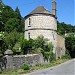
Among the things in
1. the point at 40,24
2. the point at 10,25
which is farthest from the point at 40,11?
the point at 10,25

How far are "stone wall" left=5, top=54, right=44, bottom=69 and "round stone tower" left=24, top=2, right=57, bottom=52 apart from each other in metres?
10.4

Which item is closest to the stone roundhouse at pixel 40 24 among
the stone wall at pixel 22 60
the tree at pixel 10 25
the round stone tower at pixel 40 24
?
the round stone tower at pixel 40 24

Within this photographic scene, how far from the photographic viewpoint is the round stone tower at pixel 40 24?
48191mm

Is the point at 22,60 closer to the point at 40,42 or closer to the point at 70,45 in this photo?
the point at 40,42

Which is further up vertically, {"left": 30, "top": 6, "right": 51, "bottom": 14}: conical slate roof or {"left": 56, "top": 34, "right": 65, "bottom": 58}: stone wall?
{"left": 30, "top": 6, "right": 51, "bottom": 14}: conical slate roof

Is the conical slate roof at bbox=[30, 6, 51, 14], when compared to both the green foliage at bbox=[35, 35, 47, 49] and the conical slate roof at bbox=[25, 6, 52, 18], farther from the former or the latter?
the green foliage at bbox=[35, 35, 47, 49]

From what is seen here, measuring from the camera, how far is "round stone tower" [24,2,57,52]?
48.2 meters

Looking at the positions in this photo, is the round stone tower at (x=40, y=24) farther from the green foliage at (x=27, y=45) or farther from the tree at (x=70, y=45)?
the tree at (x=70, y=45)

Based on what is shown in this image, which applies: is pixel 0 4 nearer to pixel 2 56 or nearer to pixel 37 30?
pixel 2 56

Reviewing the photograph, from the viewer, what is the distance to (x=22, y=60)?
30531mm

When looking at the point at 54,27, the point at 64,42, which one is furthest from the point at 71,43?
the point at 54,27

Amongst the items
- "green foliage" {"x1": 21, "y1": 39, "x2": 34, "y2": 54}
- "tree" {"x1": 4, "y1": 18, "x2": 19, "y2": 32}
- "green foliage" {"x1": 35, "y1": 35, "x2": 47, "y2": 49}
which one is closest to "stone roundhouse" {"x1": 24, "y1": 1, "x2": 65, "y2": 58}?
"green foliage" {"x1": 35, "y1": 35, "x2": 47, "y2": 49}

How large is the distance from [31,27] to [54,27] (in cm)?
487

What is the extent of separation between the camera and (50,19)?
1925 inches
